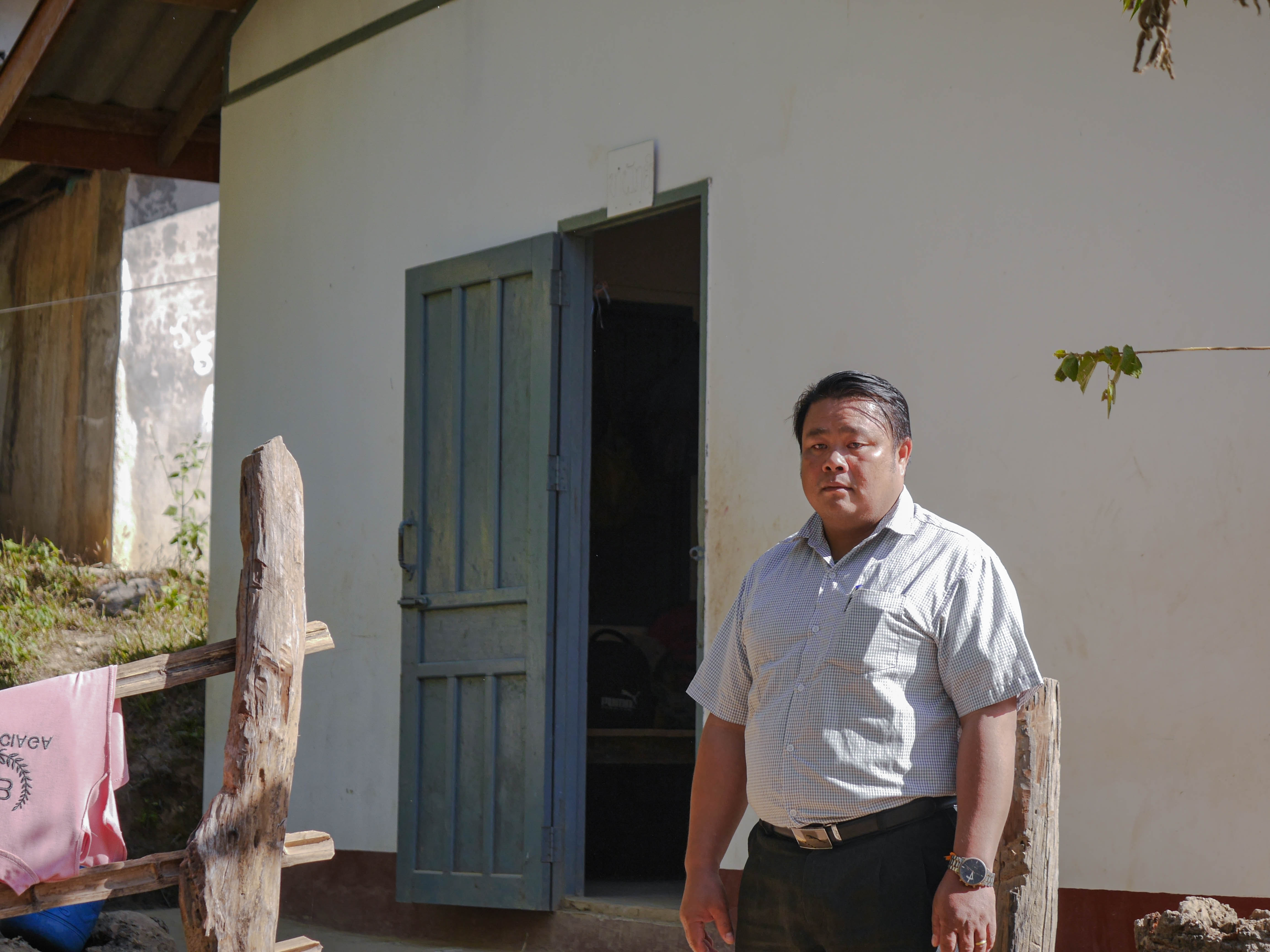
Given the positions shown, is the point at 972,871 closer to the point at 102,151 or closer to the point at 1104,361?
the point at 1104,361

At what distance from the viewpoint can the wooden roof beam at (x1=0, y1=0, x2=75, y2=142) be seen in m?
7.39

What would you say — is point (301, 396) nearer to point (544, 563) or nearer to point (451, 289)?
point (451, 289)

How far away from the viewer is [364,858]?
21.9 feet

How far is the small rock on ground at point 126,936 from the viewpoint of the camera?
5.30 metres

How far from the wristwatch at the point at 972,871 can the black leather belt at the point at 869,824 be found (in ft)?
0.45

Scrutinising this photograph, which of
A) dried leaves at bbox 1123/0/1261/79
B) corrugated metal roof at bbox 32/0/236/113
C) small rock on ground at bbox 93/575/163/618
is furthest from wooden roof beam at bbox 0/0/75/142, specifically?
dried leaves at bbox 1123/0/1261/79

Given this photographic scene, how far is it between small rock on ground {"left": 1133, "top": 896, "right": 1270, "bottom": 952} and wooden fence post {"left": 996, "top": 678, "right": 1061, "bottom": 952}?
454mm

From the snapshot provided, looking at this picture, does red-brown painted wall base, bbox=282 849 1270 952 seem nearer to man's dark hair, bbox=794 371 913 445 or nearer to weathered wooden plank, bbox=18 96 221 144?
man's dark hair, bbox=794 371 913 445

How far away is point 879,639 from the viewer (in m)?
2.79

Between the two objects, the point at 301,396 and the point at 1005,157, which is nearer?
the point at 1005,157

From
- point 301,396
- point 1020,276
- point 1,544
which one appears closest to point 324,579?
point 301,396

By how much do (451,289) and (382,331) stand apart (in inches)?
21.8

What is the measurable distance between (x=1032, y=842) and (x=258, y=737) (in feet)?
6.77

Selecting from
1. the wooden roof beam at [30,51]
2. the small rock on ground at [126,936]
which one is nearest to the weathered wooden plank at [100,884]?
the small rock on ground at [126,936]
